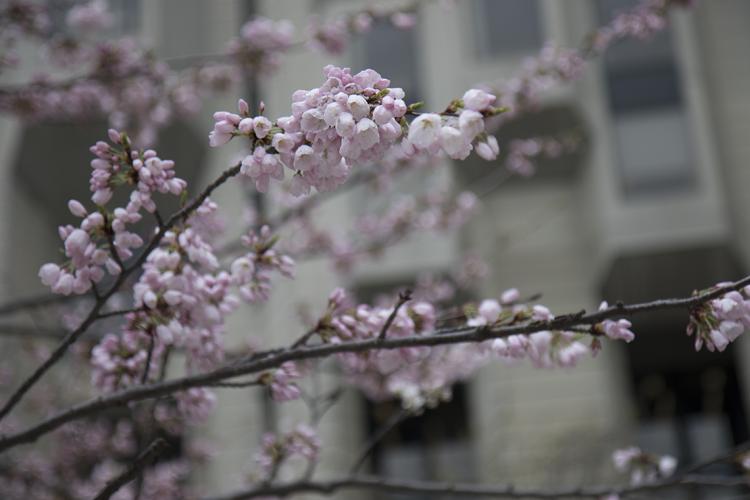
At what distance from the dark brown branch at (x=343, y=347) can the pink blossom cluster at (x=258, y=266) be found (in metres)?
0.27

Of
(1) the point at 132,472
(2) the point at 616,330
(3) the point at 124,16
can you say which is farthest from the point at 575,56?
(3) the point at 124,16

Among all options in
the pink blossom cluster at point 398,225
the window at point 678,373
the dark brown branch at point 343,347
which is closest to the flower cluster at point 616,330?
the dark brown branch at point 343,347

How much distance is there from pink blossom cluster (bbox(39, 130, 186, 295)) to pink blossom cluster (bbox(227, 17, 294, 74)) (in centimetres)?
320

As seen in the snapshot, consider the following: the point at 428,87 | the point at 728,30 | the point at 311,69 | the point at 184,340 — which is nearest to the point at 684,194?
the point at 728,30

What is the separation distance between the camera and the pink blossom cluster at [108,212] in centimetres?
242

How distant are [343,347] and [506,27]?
8893 mm

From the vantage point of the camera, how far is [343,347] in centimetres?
254

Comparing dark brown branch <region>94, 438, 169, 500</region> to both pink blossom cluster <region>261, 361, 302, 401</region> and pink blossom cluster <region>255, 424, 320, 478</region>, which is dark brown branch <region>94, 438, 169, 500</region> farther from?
pink blossom cluster <region>255, 424, 320, 478</region>

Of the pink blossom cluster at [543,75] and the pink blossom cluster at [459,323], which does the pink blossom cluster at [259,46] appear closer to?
the pink blossom cluster at [543,75]

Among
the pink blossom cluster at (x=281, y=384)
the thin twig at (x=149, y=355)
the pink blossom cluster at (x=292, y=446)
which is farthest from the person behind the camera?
the pink blossom cluster at (x=292, y=446)

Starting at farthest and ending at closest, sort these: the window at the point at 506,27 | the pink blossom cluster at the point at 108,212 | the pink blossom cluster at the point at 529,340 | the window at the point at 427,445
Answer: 1. the window at the point at 506,27
2. the window at the point at 427,445
3. the pink blossom cluster at the point at 529,340
4. the pink blossom cluster at the point at 108,212

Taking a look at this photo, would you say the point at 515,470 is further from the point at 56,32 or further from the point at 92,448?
the point at 56,32

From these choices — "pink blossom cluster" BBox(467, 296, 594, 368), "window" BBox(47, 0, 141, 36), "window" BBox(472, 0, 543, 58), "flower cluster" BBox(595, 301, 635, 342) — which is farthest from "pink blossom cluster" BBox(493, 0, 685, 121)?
"window" BBox(47, 0, 141, 36)

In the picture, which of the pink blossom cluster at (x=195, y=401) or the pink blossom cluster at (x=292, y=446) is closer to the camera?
the pink blossom cluster at (x=195, y=401)
